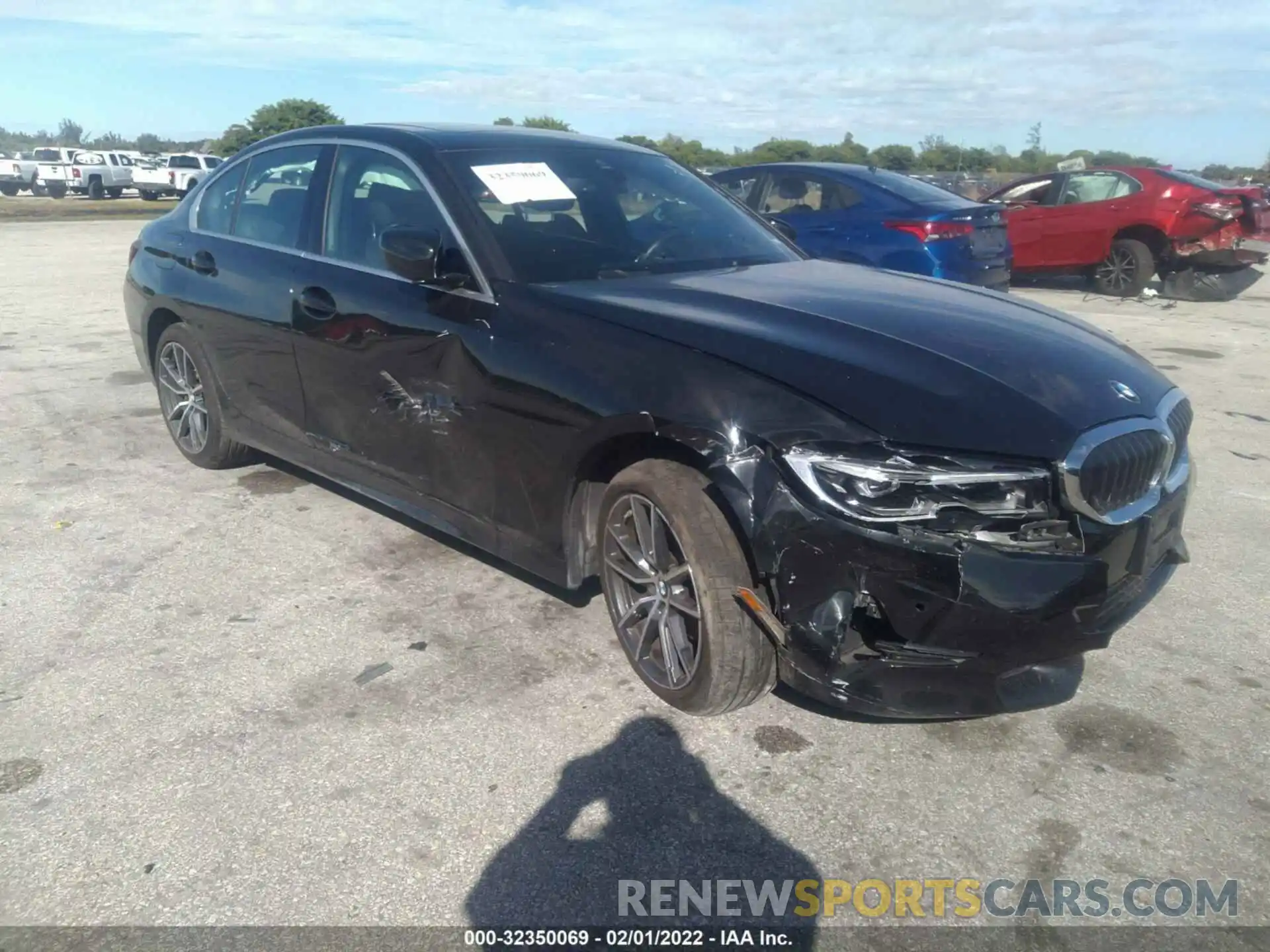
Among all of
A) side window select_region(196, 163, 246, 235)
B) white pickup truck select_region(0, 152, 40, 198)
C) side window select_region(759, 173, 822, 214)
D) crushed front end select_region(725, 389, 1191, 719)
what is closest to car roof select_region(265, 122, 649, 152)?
side window select_region(196, 163, 246, 235)

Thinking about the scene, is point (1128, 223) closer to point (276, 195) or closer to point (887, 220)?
point (887, 220)

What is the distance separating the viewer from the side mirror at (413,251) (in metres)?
3.62

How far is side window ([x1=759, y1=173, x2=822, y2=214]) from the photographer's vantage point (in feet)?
32.3

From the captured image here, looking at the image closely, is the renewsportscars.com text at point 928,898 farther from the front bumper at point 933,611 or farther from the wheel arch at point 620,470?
the wheel arch at point 620,470

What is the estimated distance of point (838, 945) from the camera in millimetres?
2385

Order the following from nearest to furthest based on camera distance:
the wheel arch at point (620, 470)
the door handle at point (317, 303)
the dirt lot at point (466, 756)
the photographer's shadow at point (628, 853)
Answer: the photographer's shadow at point (628, 853), the dirt lot at point (466, 756), the wheel arch at point (620, 470), the door handle at point (317, 303)

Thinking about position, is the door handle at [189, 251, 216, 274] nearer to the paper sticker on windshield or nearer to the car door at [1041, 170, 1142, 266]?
the paper sticker on windshield

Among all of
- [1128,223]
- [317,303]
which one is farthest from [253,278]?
[1128,223]

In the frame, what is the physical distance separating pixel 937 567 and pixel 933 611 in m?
0.11

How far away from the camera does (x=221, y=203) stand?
5.22 meters

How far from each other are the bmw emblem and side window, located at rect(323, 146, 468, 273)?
2250mm

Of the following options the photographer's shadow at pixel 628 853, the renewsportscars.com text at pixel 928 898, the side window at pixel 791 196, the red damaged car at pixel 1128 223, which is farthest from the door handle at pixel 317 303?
A: the red damaged car at pixel 1128 223

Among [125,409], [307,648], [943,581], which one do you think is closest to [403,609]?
[307,648]

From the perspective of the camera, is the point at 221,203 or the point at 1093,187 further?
the point at 1093,187
